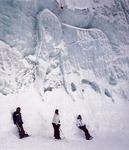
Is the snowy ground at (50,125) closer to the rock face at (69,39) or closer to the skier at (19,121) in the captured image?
the skier at (19,121)

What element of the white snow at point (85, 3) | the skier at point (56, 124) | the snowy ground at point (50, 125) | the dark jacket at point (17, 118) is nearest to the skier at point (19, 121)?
the dark jacket at point (17, 118)

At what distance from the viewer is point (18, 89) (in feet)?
47.0

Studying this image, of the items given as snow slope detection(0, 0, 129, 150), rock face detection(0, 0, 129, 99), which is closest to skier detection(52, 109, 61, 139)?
snow slope detection(0, 0, 129, 150)

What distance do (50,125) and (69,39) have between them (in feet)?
14.6

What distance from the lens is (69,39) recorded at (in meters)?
16.2

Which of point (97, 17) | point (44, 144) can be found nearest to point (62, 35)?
point (97, 17)

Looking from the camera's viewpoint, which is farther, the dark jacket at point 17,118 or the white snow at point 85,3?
the white snow at point 85,3

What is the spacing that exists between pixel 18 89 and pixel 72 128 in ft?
9.17

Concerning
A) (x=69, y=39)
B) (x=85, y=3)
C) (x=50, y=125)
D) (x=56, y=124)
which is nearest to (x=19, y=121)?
→ (x=56, y=124)

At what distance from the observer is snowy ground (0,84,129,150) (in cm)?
1245

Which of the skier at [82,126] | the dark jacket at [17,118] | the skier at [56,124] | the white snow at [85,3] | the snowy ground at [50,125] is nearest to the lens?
the snowy ground at [50,125]

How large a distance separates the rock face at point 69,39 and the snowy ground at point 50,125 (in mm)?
777

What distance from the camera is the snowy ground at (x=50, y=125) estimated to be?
12.4m

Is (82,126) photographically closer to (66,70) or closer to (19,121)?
(19,121)
